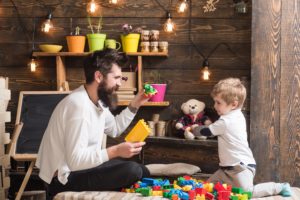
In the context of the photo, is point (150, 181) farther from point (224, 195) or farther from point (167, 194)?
point (224, 195)

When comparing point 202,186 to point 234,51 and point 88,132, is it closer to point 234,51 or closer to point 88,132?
point 88,132

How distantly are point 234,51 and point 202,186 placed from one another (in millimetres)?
1965

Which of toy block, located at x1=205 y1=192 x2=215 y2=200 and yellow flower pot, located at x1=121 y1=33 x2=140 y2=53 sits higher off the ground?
yellow flower pot, located at x1=121 y1=33 x2=140 y2=53

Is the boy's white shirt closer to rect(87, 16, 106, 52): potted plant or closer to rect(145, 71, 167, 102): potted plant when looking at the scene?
rect(145, 71, 167, 102): potted plant

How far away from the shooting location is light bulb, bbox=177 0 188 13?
4.97m

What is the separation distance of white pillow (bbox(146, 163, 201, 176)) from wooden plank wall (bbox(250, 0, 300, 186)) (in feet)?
1.73

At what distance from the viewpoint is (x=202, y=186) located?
3383 millimetres

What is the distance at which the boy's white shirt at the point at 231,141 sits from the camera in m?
3.70

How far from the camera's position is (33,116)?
454cm

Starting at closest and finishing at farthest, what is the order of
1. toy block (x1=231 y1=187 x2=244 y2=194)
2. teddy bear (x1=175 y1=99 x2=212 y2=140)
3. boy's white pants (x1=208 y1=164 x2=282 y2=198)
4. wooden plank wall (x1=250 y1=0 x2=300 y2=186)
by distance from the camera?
toy block (x1=231 y1=187 x2=244 y2=194)
boy's white pants (x1=208 y1=164 x2=282 y2=198)
wooden plank wall (x1=250 y1=0 x2=300 y2=186)
teddy bear (x1=175 y1=99 x2=212 y2=140)

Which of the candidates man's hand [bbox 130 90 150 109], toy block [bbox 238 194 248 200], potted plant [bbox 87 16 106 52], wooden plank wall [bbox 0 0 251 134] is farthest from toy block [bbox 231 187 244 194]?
potted plant [bbox 87 16 106 52]

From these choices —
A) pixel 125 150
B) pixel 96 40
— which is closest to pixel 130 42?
pixel 96 40

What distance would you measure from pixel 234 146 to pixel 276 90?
0.82 metres

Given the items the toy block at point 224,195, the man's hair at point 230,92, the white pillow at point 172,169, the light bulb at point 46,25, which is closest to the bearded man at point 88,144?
the toy block at point 224,195
